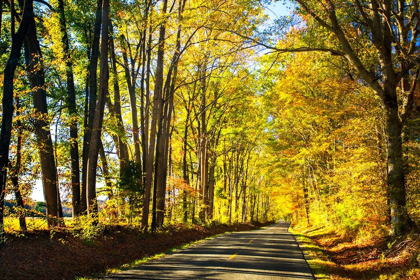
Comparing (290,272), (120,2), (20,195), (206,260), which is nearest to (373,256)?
(290,272)

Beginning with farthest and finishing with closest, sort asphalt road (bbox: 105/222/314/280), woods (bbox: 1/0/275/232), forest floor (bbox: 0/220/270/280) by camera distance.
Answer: woods (bbox: 1/0/275/232) → asphalt road (bbox: 105/222/314/280) → forest floor (bbox: 0/220/270/280)

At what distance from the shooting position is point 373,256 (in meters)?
10.2

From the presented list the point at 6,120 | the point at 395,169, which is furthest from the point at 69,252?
the point at 395,169

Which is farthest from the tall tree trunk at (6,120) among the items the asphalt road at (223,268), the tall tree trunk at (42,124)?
the asphalt road at (223,268)

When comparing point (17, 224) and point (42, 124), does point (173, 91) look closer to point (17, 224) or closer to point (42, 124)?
point (42, 124)

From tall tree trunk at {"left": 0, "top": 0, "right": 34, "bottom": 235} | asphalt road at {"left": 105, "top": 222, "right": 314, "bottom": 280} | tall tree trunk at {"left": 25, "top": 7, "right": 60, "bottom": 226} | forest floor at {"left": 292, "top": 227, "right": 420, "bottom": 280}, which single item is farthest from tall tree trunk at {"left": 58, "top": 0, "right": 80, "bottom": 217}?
forest floor at {"left": 292, "top": 227, "right": 420, "bottom": 280}

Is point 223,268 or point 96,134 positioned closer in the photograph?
point 223,268

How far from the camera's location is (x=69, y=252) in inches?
346

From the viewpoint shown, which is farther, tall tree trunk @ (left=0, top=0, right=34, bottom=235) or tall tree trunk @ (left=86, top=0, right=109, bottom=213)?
tall tree trunk @ (left=86, top=0, right=109, bottom=213)

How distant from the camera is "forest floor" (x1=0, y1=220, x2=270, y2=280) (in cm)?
713

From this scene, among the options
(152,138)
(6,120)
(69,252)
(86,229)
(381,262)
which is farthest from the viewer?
(152,138)

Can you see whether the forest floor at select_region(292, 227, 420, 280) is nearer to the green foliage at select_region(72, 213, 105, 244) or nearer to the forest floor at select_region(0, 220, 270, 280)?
the forest floor at select_region(0, 220, 270, 280)

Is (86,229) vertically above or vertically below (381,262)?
above

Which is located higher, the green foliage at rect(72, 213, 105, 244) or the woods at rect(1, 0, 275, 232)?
the woods at rect(1, 0, 275, 232)
